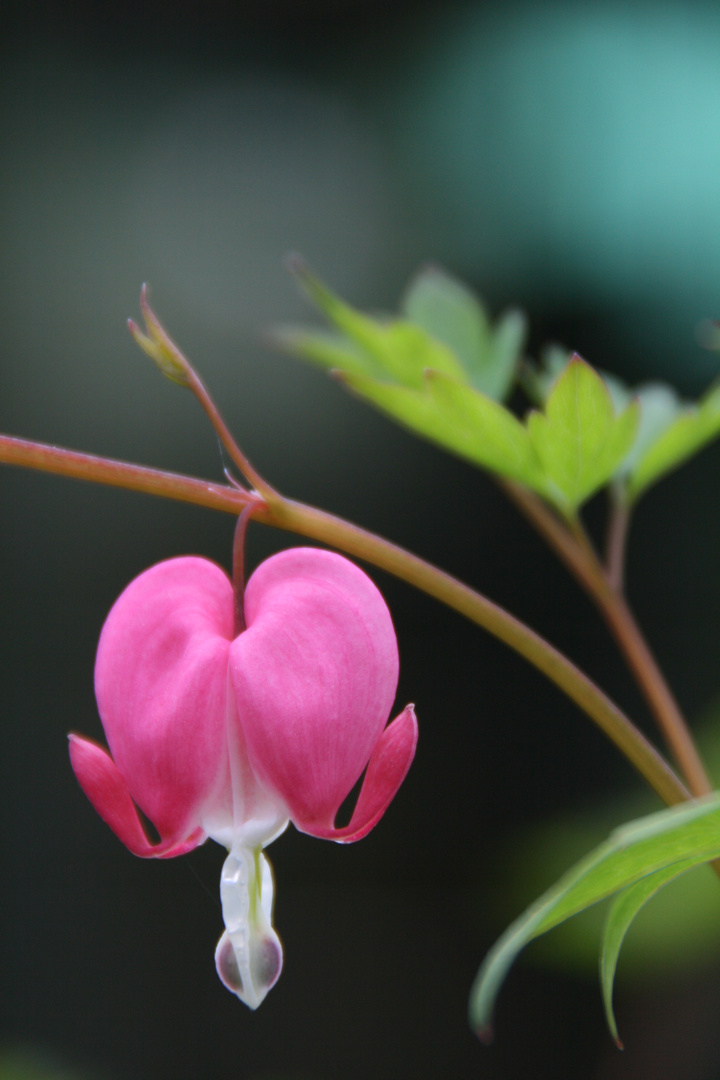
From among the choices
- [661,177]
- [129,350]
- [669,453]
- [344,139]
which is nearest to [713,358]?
[661,177]

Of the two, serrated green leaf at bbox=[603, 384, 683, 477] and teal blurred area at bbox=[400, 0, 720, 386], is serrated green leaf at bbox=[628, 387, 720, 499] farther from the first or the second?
teal blurred area at bbox=[400, 0, 720, 386]

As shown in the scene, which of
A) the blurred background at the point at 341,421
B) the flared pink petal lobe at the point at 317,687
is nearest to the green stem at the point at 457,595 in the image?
the flared pink petal lobe at the point at 317,687

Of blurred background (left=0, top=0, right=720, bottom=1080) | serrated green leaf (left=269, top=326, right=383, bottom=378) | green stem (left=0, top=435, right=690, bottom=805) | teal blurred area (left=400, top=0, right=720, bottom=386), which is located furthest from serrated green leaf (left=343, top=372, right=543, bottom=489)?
teal blurred area (left=400, top=0, right=720, bottom=386)

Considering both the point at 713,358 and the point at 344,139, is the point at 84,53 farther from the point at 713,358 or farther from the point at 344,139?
the point at 713,358

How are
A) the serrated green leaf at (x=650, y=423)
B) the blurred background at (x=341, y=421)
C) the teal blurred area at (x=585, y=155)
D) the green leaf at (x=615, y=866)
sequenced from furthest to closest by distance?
the teal blurred area at (x=585, y=155) < the blurred background at (x=341, y=421) < the serrated green leaf at (x=650, y=423) < the green leaf at (x=615, y=866)

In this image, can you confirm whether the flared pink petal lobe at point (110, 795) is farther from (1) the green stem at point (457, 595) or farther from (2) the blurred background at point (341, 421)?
(2) the blurred background at point (341, 421)
